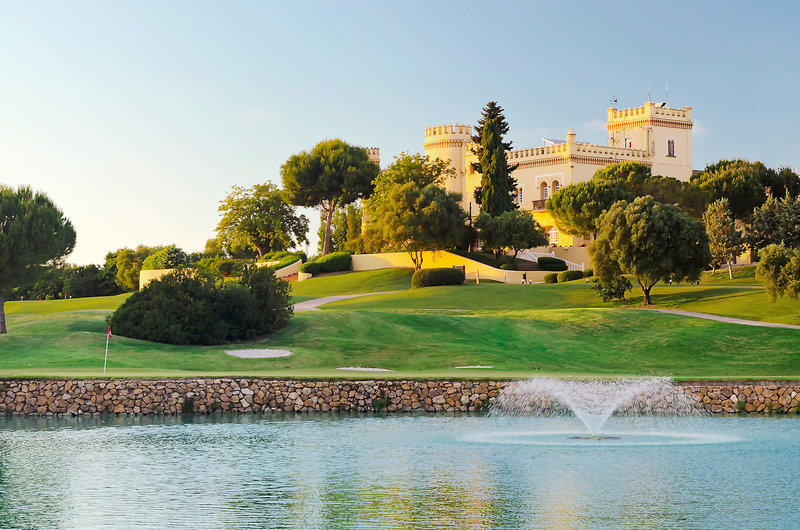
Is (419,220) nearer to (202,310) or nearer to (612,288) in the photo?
(612,288)

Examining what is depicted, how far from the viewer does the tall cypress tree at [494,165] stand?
90.9m

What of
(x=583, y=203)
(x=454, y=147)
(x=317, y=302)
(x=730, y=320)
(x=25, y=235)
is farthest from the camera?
(x=454, y=147)

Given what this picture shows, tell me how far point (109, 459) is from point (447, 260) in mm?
65406

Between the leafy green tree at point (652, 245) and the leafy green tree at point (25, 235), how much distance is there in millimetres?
30412

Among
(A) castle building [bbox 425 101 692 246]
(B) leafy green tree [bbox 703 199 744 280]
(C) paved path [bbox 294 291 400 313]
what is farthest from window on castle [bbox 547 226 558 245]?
(B) leafy green tree [bbox 703 199 744 280]

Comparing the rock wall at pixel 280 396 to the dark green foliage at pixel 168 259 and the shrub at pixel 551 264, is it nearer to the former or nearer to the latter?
the shrub at pixel 551 264

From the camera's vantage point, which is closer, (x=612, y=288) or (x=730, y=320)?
(x=730, y=320)

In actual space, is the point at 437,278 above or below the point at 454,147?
below

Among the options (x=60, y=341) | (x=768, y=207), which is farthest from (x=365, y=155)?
(x=60, y=341)

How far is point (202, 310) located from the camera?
130 ft

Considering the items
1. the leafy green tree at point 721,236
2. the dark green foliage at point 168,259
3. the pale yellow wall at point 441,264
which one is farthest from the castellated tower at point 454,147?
the leafy green tree at point 721,236

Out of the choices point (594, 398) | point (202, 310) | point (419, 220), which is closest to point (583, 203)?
point (419, 220)

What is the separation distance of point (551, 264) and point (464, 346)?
142 feet

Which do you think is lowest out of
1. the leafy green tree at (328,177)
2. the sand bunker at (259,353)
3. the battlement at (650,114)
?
the sand bunker at (259,353)
